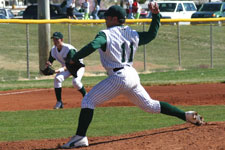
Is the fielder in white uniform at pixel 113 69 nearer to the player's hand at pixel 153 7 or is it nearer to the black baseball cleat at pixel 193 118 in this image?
the player's hand at pixel 153 7

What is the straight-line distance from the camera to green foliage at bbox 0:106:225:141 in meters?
9.09

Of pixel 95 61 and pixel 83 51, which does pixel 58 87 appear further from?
pixel 95 61

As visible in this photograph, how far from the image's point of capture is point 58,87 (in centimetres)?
1222

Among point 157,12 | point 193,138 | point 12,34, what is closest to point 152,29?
point 157,12

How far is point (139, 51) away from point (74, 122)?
1362 centimetres

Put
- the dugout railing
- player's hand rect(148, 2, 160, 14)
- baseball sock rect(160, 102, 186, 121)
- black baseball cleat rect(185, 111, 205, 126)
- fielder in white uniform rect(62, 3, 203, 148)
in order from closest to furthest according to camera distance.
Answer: fielder in white uniform rect(62, 3, 203, 148)
player's hand rect(148, 2, 160, 14)
baseball sock rect(160, 102, 186, 121)
black baseball cleat rect(185, 111, 205, 126)
the dugout railing

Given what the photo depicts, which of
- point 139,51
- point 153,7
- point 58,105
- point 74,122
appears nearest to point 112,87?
point 153,7

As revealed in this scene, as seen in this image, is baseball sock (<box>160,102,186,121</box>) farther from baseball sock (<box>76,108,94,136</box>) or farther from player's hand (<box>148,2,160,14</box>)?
player's hand (<box>148,2,160,14</box>)

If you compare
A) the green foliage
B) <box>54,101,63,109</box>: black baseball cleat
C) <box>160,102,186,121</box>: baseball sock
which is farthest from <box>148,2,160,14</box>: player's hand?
<box>54,101,63,109</box>: black baseball cleat

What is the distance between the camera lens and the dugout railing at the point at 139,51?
64.0 feet

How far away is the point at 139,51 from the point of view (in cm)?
2367

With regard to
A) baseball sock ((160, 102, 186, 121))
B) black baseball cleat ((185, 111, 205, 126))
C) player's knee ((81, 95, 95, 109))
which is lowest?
black baseball cleat ((185, 111, 205, 126))

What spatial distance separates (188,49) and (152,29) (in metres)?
18.5

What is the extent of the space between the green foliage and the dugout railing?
698cm
